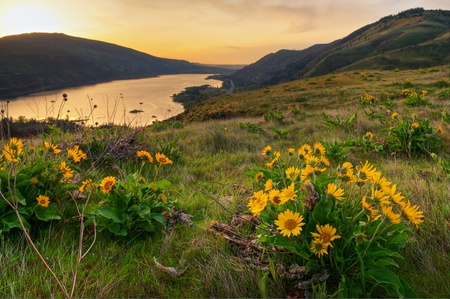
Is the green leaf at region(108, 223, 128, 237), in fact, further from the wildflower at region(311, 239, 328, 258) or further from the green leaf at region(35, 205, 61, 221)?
the wildflower at region(311, 239, 328, 258)

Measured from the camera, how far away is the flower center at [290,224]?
1.68 metres

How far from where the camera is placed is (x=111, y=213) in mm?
2393

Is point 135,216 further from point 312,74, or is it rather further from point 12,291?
point 312,74

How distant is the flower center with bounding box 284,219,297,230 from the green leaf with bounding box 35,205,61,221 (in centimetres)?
191

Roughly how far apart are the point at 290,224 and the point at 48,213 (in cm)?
208

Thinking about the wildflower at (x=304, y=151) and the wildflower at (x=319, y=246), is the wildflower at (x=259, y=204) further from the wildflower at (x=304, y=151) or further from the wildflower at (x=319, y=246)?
the wildflower at (x=304, y=151)

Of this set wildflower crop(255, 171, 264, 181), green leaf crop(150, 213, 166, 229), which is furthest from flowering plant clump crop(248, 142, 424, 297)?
green leaf crop(150, 213, 166, 229)

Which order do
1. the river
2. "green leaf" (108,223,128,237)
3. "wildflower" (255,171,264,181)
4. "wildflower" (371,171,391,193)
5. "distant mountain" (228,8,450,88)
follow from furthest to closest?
"distant mountain" (228,8,450,88) < the river < "wildflower" (255,171,264,181) < "green leaf" (108,223,128,237) < "wildflower" (371,171,391,193)

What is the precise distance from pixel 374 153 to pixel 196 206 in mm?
3359

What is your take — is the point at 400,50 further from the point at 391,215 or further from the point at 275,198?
the point at 275,198

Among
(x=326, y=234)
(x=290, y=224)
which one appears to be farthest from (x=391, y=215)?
(x=290, y=224)

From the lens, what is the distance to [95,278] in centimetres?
194

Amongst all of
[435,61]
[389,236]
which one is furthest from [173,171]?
[435,61]

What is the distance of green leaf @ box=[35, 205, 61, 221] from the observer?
8.02 feet
